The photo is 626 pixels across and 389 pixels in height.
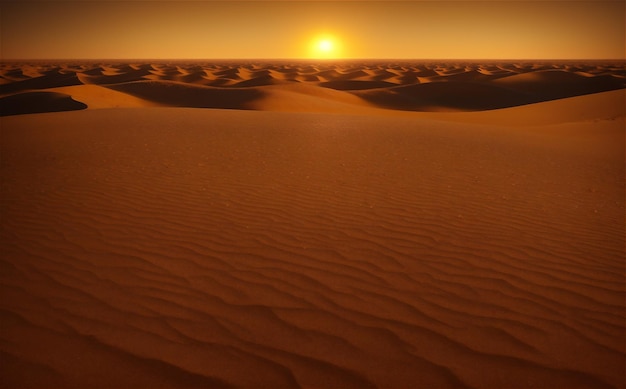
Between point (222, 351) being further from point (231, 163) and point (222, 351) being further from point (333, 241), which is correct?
point (231, 163)

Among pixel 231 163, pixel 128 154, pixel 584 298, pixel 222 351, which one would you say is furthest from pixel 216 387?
pixel 128 154

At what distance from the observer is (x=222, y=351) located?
9.48 ft

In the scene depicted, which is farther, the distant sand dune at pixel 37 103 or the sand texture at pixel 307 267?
the distant sand dune at pixel 37 103

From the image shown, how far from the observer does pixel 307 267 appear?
4.05 metres

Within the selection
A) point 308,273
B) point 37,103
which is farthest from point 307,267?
point 37,103

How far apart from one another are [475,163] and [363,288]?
5.88 m

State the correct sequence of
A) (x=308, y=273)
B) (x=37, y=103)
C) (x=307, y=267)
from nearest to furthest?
1. (x=308, y=273)
2. (x=307, y=267)
3. (x=37, y=103)

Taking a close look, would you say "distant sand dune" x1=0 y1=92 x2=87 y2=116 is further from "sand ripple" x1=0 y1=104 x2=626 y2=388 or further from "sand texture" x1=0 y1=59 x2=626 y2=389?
"sand ripple" x1=0 y1=104 x2=626 y2=388

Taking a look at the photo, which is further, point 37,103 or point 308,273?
point 37,103

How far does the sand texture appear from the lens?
2805mm

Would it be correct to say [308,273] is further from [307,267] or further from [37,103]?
[37,103]

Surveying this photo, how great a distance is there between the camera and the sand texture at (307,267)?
9.20 feet

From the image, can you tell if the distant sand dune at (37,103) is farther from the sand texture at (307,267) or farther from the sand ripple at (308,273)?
the sand ripple at (308,273)

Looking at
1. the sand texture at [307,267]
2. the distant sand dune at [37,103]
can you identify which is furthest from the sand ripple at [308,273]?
the distant sand dune at [37,103]
